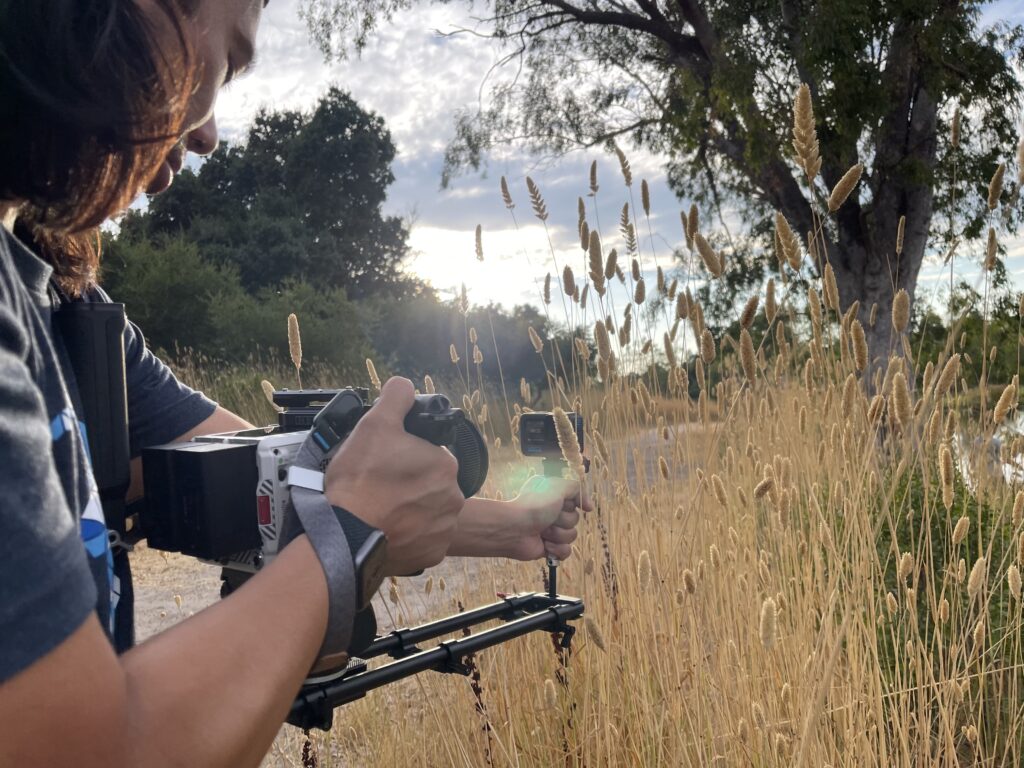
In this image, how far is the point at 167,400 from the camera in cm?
144

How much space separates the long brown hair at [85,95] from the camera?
833mm

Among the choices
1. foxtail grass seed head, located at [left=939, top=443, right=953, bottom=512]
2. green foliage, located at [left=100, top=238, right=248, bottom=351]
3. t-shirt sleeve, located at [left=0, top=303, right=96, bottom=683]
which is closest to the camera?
t-shirt sleeve, located at [left=0, top=303, right=96, bottom=683]

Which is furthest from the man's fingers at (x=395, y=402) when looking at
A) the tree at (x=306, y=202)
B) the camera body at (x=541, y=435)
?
the tree at (x=306, y=202)

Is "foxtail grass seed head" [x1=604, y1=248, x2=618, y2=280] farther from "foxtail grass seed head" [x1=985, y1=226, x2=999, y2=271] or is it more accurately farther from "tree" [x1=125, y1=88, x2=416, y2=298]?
"tree" [x1=125, y1=88, x2=416, y2=298]

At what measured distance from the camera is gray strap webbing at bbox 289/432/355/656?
0.78m

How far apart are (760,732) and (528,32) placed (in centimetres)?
1143

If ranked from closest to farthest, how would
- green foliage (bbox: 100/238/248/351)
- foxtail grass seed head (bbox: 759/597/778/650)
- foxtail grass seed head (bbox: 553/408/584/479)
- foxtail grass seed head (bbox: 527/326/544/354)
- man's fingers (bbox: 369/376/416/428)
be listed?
man's fingers (bbox: 369/376/416/428) → foxtail grass seed head (bbox: 759/597/778/650) → foxtail grass seed head (bbox: 553/408/584/479) → foxtail grass seed head (bbox: 527/326/544/354) → green foliage (bbox: 100/238/248/351)

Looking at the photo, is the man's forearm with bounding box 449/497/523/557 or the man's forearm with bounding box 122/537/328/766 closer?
the man's forearm with bounding box 122/537/328/766

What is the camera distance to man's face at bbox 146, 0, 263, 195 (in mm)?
964

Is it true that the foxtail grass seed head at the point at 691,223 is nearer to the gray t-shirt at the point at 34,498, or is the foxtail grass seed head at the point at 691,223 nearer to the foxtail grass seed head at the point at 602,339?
the foxtail grass seed head at the point at 602,339

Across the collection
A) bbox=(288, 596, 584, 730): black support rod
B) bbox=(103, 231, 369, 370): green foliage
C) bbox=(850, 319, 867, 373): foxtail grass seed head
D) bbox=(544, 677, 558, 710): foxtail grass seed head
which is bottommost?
bbox=(544, 677, 558, 710): foxtail grass seed head

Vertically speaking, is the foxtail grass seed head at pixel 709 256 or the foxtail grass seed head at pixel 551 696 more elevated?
the foxtail grass seed head at pixel 709 256

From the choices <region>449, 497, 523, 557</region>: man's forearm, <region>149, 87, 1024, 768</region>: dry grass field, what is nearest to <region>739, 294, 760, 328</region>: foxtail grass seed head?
<region>149, 87, 1024, 768</region>: dry grass field

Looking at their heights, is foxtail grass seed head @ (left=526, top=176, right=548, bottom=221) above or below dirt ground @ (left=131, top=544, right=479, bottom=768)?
above
